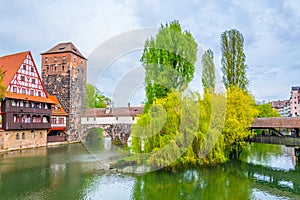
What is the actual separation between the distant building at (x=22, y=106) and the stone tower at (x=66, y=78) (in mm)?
3569

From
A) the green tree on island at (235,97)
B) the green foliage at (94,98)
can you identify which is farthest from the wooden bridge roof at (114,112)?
the green tree on island at (235,97)

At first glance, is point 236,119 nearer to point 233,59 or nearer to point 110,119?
Answer: point 233,59

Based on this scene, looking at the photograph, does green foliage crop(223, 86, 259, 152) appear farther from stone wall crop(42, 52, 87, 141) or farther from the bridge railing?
stone wall crop(42, 52, 87, 141)

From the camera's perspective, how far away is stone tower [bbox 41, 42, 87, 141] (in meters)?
30.3

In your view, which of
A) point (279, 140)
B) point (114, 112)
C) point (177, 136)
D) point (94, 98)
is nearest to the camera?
point (177, 136)

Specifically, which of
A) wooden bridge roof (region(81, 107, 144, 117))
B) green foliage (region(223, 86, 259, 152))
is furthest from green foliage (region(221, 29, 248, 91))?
wooden bridge roof (region(81, 107, 144, 117))

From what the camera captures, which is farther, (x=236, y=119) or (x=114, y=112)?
(x=114, y=112)

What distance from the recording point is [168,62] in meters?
18.2

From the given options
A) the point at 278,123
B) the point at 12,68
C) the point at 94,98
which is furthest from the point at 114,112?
the point at 278,123

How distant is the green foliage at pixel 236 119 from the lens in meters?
16.2

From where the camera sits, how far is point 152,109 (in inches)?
574

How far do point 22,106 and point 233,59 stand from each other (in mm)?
18455

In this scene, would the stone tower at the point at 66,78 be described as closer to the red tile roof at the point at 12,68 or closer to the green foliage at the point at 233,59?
the red tile roof at the point at 12,68

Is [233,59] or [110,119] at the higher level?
[233,59]
